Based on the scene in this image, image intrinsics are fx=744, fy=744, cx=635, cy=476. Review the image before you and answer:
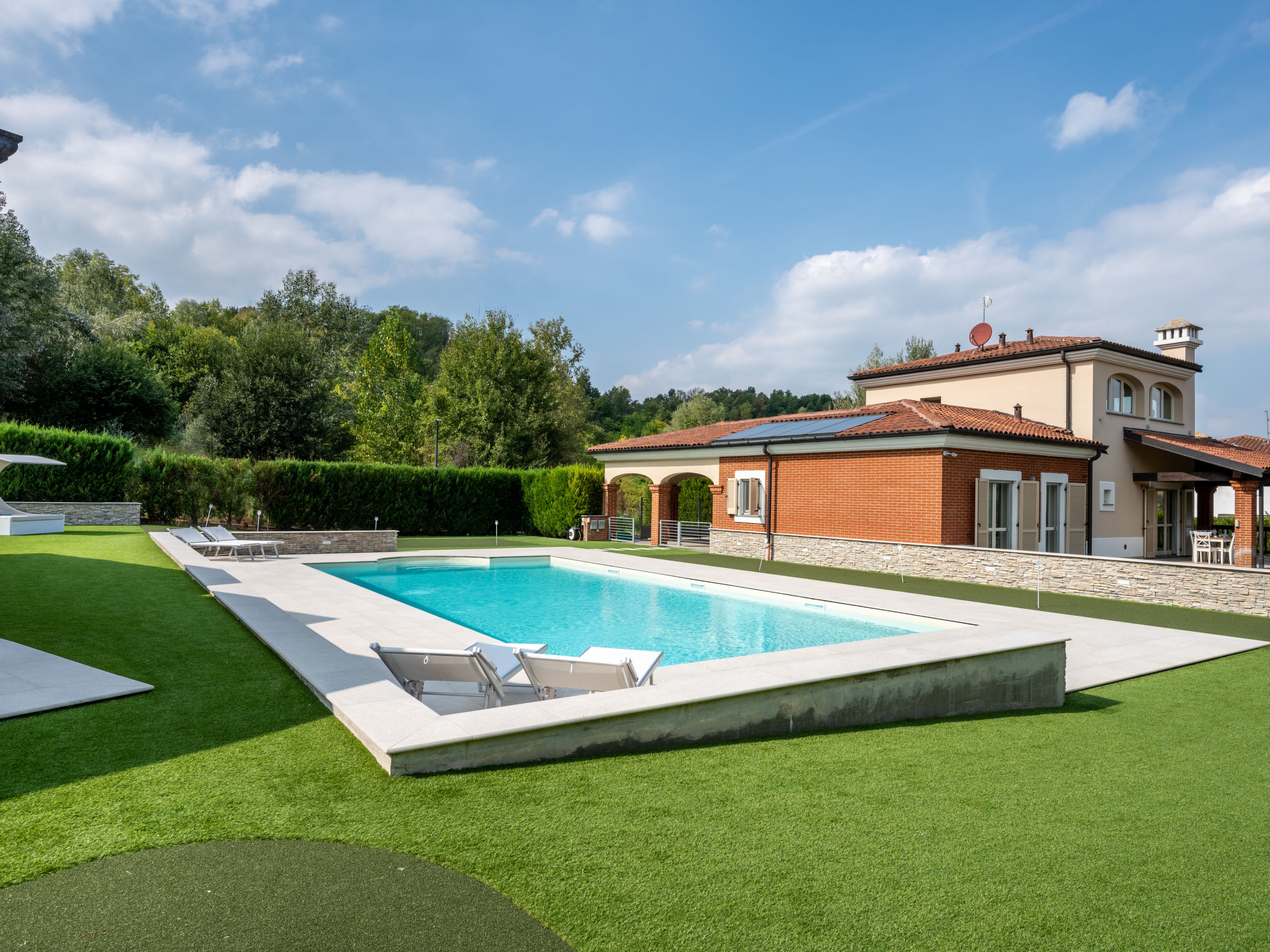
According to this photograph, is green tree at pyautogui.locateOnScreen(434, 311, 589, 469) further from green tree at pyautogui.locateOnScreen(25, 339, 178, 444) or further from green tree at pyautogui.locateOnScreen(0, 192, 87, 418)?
green tree at pyautogui.locateOnScreen(0, 192, 87, 418)

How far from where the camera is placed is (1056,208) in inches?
788

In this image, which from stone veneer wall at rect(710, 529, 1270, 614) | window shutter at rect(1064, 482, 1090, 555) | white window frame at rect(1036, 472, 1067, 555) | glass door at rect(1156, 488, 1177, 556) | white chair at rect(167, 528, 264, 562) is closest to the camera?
stone veneer wall at rect(710, 529, 1270, 614)

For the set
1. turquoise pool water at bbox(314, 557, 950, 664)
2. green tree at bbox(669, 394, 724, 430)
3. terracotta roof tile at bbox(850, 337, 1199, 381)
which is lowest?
turquoise pool water at bbox(314, 557, 950, 664)

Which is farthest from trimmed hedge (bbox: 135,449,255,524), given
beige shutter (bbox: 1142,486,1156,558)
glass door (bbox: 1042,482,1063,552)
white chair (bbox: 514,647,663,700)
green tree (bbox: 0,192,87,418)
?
beige shutter (bbox: 1142,486,1156,558)

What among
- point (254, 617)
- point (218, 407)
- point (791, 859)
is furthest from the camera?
point (218, 407)

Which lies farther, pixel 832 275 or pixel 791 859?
pixel 832 275

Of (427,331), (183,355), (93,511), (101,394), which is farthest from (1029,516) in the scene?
(427,331)

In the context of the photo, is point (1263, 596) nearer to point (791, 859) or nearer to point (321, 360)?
point (791, 859)

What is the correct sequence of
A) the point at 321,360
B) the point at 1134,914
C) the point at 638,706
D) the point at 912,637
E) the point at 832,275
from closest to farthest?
the point at 1134,914 < the point at 638,706 < the point at 912,637 < the point at 832,275 < the point at 321,360

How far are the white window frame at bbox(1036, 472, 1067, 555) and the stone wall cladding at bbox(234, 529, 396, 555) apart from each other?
1780 centimetres

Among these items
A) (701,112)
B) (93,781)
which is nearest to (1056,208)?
(701,112)

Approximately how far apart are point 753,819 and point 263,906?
2.28 meters

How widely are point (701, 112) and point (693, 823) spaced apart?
18.9 metres

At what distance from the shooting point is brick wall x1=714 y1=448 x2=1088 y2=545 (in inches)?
699
